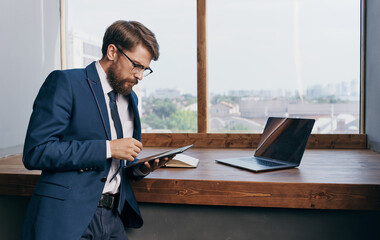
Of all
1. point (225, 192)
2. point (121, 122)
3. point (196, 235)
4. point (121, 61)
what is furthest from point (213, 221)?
point (121, 61)

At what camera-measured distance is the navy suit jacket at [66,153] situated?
3.75ft

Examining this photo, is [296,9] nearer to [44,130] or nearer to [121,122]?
[121,122]

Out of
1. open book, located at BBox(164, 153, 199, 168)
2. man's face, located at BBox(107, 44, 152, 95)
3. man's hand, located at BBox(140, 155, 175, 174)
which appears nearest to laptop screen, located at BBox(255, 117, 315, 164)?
open book, located at BBox(164, 153, 199, 168)

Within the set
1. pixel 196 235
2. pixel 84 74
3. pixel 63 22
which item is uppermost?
pixel 63 22

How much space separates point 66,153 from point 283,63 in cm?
185

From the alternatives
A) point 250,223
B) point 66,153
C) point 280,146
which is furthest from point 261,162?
point 66,153

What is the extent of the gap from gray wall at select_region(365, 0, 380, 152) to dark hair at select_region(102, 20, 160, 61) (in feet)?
5.24

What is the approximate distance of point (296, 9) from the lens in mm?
2492

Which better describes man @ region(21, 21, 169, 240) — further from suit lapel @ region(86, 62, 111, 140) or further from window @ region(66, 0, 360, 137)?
window @ region(66, 0, 360, 137)

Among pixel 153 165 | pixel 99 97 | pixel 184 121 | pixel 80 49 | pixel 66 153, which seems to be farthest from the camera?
pixel 80 49

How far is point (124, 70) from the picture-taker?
53.8 inches

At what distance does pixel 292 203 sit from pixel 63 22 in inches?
94.0

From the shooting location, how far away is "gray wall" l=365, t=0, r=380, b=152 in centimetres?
218

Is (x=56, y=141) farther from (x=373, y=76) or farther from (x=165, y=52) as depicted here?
(x=373, y=76)
